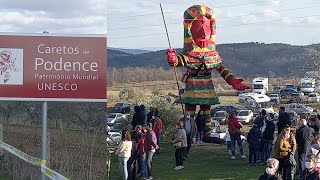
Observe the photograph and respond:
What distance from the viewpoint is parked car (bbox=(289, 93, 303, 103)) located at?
5847cm

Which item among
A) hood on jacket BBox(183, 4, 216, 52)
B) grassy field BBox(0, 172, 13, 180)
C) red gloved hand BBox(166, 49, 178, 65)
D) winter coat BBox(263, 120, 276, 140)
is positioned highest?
hood on jacket BBox(183, 4, 216, 52)

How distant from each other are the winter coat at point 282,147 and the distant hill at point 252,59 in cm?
10157

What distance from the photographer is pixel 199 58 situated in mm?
20688

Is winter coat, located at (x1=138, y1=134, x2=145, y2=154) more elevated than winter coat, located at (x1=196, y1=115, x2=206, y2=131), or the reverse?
winter coat, located at (x1=196, y1=115, x2=206, y2=131)

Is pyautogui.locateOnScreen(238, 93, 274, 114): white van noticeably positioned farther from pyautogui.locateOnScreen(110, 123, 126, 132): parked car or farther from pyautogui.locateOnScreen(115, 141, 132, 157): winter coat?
Answer: pyautogui.locateOnScreen(115, 141, 132, 157): winter coat

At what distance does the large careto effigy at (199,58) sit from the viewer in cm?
2075

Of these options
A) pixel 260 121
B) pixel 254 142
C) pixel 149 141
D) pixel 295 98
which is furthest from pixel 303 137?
pixel 295 98

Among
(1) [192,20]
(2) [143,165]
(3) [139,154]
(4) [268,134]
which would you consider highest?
(1) [192,20]

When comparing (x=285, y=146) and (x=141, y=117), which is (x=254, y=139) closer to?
(x=285, y=146)

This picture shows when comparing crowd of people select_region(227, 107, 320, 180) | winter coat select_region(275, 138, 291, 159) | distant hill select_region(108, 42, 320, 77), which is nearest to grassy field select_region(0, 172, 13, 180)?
crowd of people select_region(227, 107, 320, 180)

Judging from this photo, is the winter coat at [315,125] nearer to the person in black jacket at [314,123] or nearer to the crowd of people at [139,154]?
the person in black jacket at [314,123]

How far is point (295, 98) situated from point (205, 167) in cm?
4286

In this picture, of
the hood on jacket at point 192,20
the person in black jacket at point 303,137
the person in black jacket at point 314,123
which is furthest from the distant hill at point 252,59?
the person in black jacket at point 303,137

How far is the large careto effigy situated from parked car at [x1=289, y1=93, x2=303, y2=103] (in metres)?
37.5
